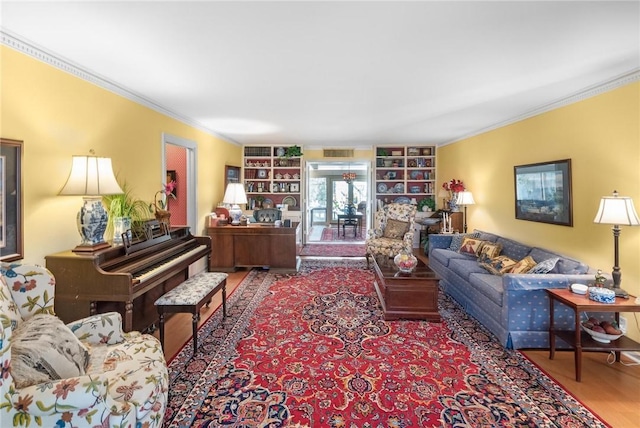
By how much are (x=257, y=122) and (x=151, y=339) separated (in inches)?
140

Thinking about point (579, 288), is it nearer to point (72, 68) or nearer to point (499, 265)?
point (499, 265)

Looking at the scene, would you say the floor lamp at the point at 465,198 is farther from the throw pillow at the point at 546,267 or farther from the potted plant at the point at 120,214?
the potted plant at the point at 120,214

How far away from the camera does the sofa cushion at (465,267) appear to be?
3588mm

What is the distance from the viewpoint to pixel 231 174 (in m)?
6.41

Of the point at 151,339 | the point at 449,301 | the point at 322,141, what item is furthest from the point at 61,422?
the point at 322,141

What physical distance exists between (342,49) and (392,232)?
3.60 metres

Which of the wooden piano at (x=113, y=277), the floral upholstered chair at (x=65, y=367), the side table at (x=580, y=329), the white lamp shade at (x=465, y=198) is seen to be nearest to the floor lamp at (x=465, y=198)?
the white lamp shade at (x=465, y=198)

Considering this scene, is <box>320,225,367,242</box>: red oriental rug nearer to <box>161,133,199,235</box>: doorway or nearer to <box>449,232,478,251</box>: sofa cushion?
<box>449,232,478,251</box>: sofa cushion

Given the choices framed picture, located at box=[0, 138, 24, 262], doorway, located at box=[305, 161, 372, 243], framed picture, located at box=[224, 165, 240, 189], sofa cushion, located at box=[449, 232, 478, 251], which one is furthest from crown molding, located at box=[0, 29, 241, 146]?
doorway, located at box=[305, 161, 372, 243]

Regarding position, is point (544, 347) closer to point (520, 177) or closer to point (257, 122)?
point (520, 177)

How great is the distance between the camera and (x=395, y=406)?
6.39ft

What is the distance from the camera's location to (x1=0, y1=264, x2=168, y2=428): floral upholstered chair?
118 centimetres

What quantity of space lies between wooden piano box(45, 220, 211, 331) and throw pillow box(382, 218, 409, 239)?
3.51 meters

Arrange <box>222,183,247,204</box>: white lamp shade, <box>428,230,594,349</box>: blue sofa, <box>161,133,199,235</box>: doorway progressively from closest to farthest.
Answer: <box>428,230,594,349</box>: blue sofa
<box>161,133,199,235</box>: doorway
<box>222,183,247,204</box>: white lamp shade
